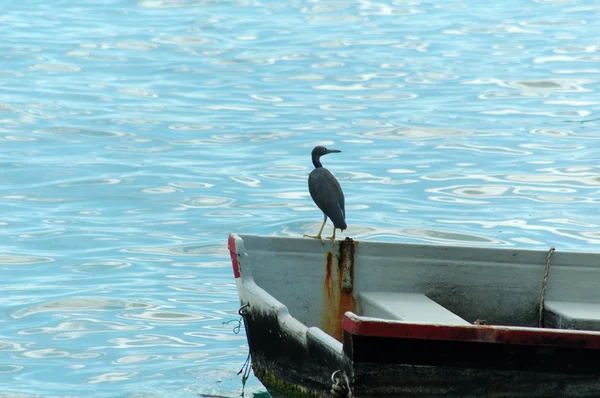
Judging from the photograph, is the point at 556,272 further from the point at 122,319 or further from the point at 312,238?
the point at 122,319

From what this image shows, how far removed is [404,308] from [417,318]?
367mm

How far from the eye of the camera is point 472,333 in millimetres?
7027

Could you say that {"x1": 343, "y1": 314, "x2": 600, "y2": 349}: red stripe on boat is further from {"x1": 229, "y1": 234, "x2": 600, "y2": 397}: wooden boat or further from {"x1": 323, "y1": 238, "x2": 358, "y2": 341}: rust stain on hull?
{"x1": 323, "y1": 238, "x2": 358, "y2": 341}: rust stain on hull

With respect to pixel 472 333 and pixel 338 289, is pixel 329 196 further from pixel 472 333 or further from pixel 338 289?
pixel 472 333

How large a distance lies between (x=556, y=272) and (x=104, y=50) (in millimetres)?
27673

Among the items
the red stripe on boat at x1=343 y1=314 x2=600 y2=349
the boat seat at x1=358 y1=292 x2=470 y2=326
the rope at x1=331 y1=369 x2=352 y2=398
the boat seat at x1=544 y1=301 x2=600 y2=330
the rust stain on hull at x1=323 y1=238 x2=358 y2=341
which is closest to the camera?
the red stripe on boat at x1=343 y1=314 x2=600 y2=349

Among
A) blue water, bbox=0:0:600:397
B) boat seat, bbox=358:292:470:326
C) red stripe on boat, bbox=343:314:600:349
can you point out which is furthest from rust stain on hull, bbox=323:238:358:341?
red stripe on boat, bbox=343:314:600:349

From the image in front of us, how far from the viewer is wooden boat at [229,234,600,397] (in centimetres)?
709

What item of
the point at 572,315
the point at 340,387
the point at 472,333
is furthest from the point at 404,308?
the point at 472,333

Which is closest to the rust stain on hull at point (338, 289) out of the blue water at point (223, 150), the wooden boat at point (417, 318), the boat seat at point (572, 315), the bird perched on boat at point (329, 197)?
the wooden boat at point (417, 318)

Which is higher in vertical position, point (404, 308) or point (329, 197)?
point (329, 197)

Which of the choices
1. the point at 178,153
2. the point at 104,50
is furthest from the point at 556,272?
the point at 104,50

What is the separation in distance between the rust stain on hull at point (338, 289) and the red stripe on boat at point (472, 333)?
85.9 inches

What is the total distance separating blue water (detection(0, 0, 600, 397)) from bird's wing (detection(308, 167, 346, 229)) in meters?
1.72
